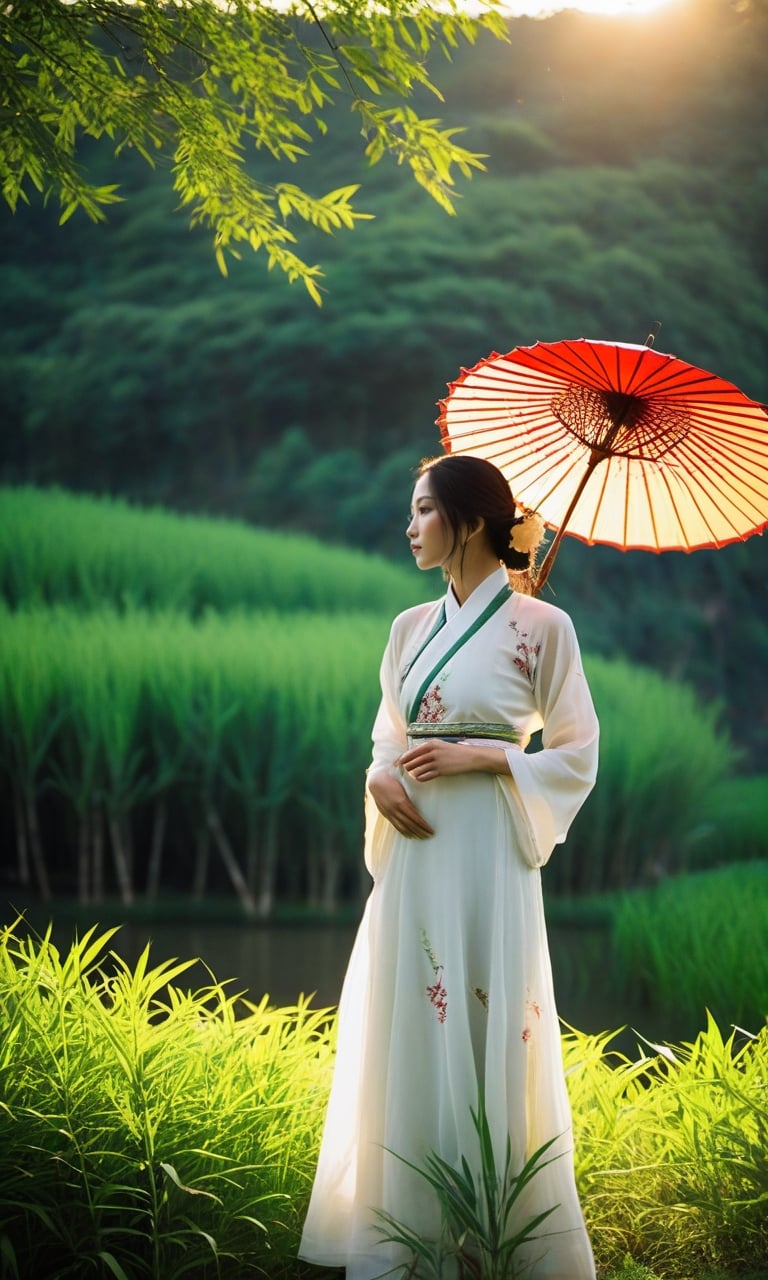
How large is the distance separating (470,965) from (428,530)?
1.94 ft

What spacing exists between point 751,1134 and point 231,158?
2.06 m

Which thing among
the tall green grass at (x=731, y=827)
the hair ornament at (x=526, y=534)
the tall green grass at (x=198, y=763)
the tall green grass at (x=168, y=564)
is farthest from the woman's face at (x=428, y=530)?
the tall green grass at (x=731, y=827)

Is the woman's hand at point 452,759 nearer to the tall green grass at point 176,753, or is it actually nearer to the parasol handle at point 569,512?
the parasol handle at point 569,512

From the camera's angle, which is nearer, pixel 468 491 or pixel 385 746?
pixel 468 491

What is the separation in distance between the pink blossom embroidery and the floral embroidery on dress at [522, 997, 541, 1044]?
1.29ft

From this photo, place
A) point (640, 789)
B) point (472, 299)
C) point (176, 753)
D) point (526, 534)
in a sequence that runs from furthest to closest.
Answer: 1. point (472, 299)
2. point (640, 789)
3. point (176, 753)
4. point (526, 534)

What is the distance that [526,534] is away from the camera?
1705 millimetres

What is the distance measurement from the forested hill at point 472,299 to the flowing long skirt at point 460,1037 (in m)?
3.21

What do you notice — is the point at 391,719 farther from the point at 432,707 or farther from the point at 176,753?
the point at 176,753

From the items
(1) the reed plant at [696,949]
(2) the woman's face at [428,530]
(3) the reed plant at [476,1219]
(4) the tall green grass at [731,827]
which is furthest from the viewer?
(4) the tall green grass at [731,827]

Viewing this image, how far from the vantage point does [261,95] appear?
230 centimetres

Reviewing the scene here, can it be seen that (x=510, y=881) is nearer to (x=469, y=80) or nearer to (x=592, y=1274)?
(x=592, y=1274)

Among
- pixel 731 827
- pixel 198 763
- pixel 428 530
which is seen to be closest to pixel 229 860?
pixel 198 763

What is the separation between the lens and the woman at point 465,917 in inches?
61.7
